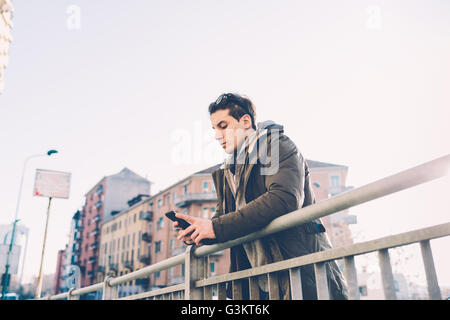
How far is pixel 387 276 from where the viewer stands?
120cm

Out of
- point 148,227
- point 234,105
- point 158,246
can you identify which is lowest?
point 234,105

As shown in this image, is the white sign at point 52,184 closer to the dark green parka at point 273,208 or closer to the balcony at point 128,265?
the dark green parka at point 273,208

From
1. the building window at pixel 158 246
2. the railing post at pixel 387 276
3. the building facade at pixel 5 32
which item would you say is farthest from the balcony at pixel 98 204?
the railing post at pixel 387 276

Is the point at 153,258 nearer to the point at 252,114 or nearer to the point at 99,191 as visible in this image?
the point at 99,191

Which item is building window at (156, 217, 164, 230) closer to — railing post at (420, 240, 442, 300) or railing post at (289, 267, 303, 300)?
railing post at (289, 267, 303, 300)

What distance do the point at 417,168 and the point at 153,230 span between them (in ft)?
158

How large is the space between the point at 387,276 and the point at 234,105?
1269 millimetres

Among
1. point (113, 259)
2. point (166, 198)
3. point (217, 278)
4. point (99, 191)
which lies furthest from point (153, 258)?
point (217, 278)

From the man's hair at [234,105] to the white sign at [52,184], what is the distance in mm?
22225

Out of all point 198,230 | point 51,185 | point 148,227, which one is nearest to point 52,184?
point 51,185

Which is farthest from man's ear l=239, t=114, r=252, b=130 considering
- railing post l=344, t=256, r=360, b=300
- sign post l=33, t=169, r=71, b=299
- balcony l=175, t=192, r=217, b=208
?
balcony l=175, t=192, r=217, b=208

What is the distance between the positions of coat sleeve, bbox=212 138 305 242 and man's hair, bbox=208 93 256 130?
0.53m

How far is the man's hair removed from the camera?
7.11 ft

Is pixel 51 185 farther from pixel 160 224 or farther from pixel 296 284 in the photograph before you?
pixel 160 224
